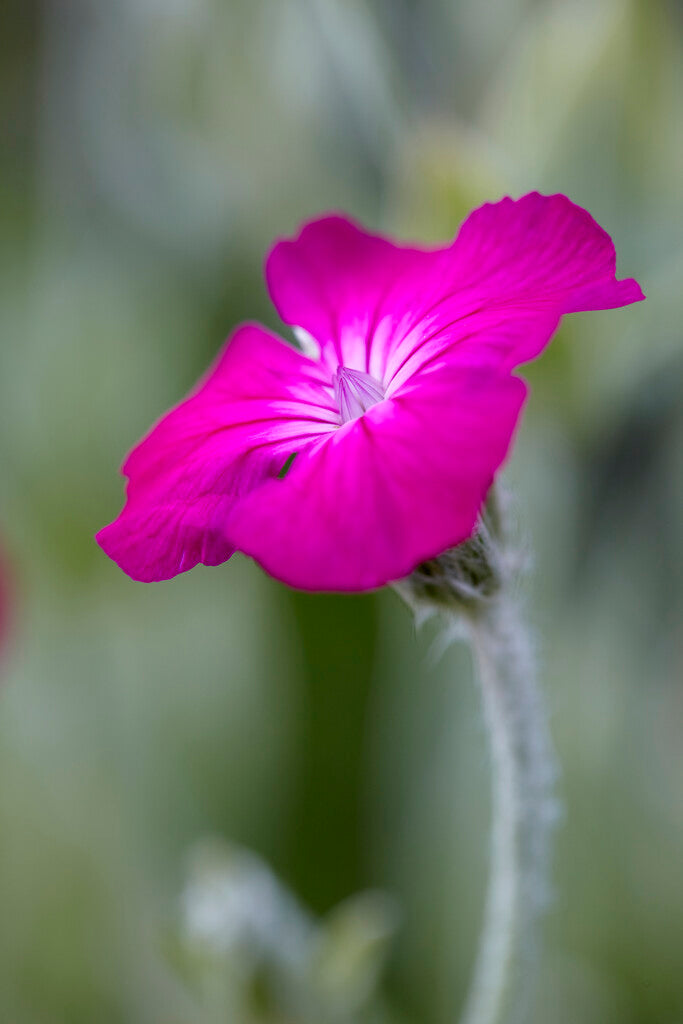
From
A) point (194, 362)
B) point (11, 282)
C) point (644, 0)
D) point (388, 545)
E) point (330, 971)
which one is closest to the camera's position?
point (388, 545)

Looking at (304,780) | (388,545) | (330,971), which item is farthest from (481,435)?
(304,780)

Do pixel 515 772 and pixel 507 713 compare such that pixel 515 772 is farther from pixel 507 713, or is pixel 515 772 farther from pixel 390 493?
pixel 390 493

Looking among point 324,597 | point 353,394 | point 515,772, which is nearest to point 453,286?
point 353,394

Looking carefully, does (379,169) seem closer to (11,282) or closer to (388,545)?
(11,282)

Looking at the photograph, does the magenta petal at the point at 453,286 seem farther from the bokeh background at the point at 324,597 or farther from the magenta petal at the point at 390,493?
the bokeh background at the point at 324,597

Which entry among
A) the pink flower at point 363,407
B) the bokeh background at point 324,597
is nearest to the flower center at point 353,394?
the pink flower at point 363,407

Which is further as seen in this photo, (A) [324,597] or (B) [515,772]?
(A) [324,597]

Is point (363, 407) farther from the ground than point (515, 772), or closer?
farther from the ground

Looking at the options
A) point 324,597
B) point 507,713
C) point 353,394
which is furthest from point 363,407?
point 324,597
